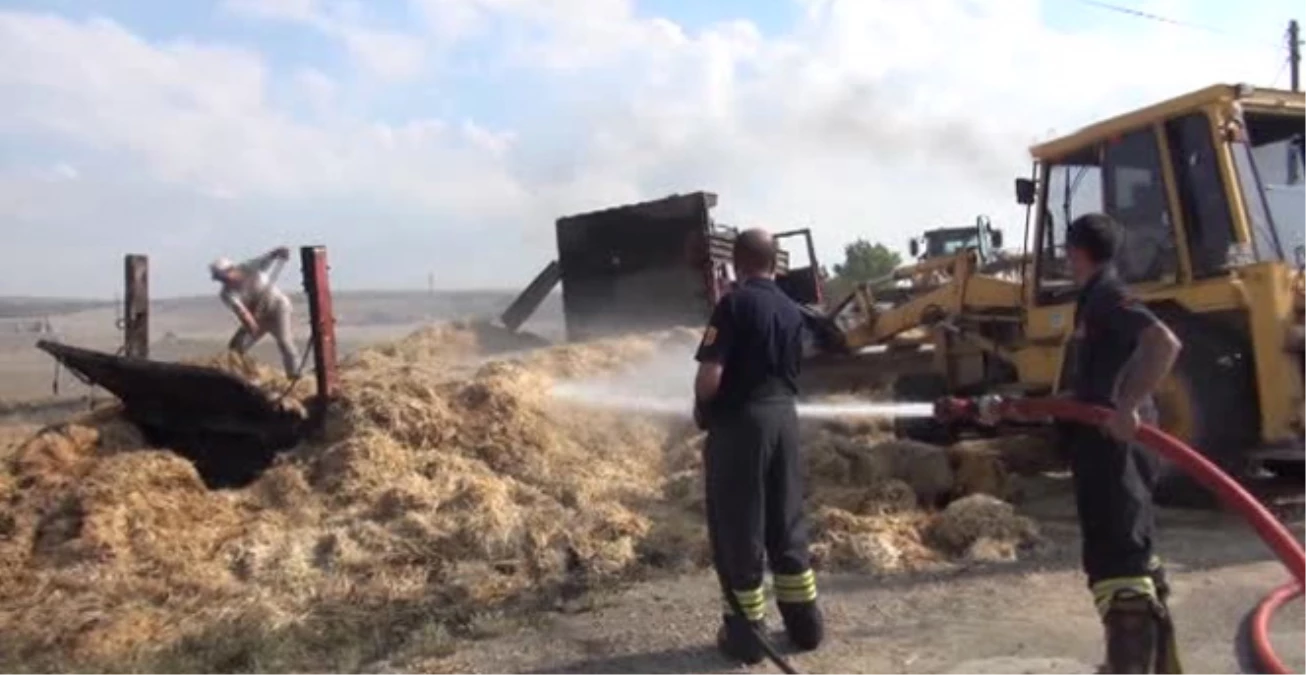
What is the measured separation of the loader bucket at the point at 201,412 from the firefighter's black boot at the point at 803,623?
16.0 ft

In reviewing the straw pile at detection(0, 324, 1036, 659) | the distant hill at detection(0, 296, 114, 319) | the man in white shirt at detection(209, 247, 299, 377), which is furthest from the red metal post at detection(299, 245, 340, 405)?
the distant hill at detection(0, 296, 114, 319)

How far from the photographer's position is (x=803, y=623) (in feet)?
19.7

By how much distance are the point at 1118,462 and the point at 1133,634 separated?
65 centimetres

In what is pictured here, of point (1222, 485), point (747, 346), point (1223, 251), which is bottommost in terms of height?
point (1222, 485)

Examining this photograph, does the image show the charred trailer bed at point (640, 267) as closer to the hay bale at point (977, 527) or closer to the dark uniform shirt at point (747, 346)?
the hay bale at point (977, 527)

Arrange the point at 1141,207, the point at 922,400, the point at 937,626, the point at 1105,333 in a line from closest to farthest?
1. the point at 1105,333
2. the point at 937,626
3. the point at 1141,207
4. the point at 922,400

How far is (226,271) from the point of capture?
12102 mm

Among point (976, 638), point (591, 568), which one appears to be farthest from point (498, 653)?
point (976, 638)

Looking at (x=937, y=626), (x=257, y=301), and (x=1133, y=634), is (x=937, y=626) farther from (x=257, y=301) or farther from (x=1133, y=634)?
(x=257, y=301)

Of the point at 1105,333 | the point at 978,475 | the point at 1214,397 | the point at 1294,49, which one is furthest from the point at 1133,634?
the point at 1294,49

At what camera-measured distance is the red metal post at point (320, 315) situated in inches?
374

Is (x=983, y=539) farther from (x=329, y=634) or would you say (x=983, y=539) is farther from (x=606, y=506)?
(x=329, y=634)

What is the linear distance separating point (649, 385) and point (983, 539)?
192 inches

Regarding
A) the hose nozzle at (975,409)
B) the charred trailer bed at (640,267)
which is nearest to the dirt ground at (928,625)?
the hose nozzle at (975,409)
